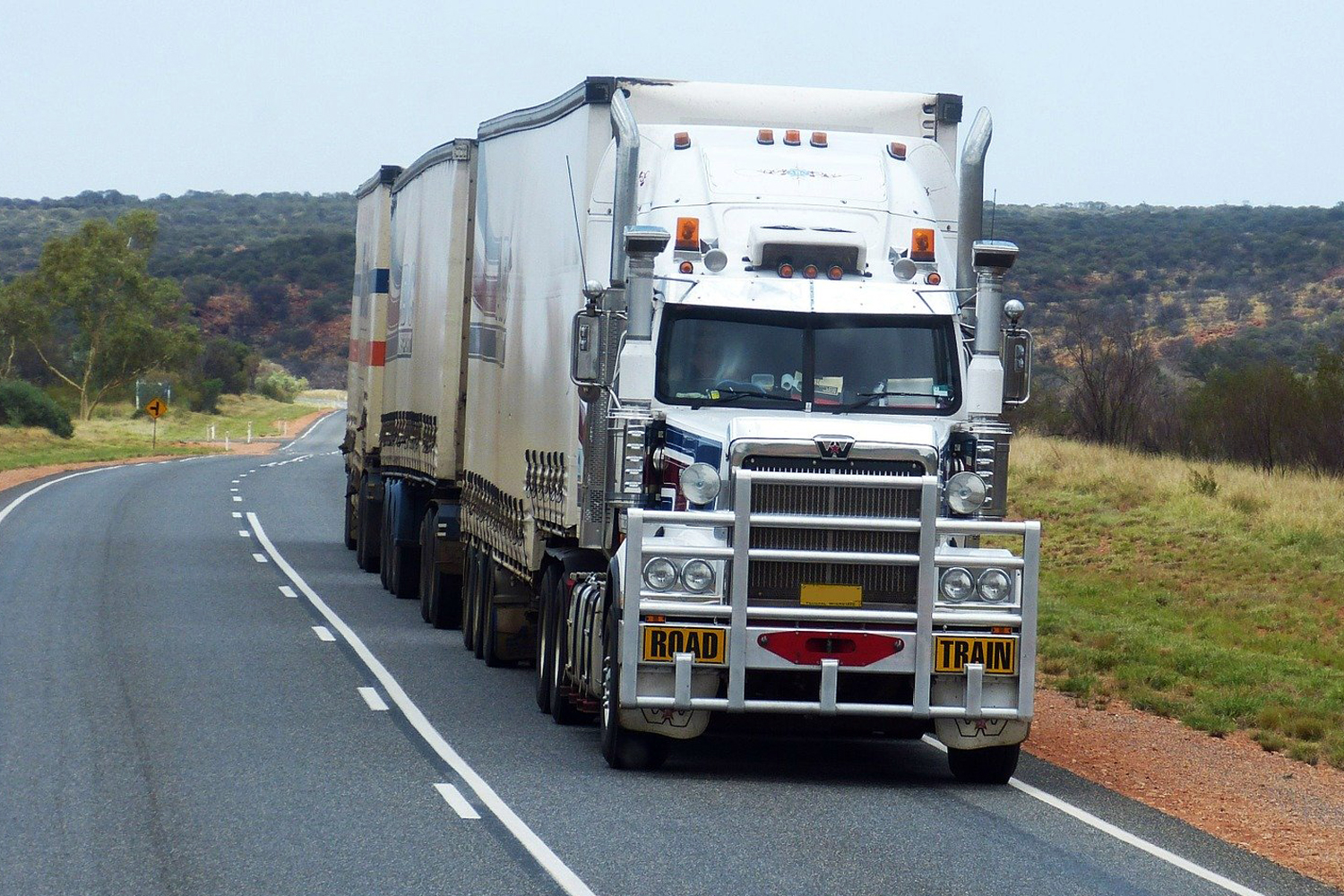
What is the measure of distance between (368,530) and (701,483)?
15.4m

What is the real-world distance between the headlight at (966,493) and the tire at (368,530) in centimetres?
1513

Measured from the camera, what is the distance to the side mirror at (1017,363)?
1148 centimetres

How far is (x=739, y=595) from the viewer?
10.7 metres

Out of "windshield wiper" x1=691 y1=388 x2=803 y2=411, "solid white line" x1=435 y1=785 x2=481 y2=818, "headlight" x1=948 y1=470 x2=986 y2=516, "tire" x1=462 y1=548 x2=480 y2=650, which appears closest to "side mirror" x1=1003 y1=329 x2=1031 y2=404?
"headlight" x1=948 y1=470 x2=986 y2=516

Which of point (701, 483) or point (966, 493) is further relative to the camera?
point (966, 493)

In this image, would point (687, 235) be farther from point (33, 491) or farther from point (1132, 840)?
point (33, 491)

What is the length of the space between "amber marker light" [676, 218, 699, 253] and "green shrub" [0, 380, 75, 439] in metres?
64.7

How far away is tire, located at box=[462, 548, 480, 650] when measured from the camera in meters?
17.6

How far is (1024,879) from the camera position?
8.63 meters

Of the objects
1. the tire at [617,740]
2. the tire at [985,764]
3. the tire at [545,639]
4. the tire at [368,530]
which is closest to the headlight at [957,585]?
the tire at [985,764]

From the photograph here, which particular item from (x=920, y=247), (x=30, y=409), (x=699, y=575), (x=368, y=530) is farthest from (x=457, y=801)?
(x=30, y=409)

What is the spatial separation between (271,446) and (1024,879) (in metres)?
72.4

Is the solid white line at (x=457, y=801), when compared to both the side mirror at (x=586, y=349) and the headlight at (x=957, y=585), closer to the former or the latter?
the side mirror at (x=586, y=349)

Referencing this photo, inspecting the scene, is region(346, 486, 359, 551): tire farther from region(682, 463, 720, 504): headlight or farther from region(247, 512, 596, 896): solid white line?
region(682, 463, 720, 504): headlight
